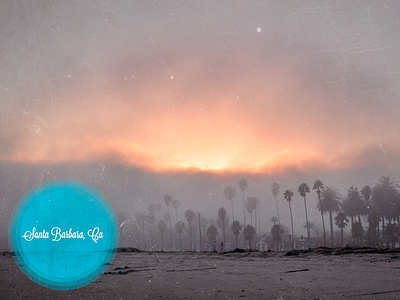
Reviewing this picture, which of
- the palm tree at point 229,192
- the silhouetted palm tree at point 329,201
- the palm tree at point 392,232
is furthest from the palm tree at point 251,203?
the palm tree at point 392,232

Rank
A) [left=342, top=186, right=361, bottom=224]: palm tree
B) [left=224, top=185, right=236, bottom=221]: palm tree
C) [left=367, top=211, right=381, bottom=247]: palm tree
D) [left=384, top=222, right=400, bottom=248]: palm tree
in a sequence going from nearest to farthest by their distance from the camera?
[left=384, top=222, right=400, bottom=248]: palm tree < [left=367, top=211, right=381, bottom=247]: palm tree < [left=342, top=186, right=361, bottom=224]: palm tree < [left=224, top=185, right=236, bottom=221]: palm tree

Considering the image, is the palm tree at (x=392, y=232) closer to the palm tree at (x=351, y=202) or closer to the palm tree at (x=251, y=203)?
the palm tree at (x=351, y=202)

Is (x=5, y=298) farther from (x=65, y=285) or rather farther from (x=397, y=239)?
(x=397, y=239)

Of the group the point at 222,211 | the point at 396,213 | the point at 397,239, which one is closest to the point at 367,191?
the point at 396,213

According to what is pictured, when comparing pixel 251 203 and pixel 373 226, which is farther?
pixel 251 203

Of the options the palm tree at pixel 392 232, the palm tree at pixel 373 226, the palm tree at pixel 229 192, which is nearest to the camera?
the palm tree at pixel 392 232

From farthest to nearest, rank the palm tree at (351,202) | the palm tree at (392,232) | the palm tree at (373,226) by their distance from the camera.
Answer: the palm tree at (351,202) → the palm tree at (373,226) → the palm tree at (392,232)

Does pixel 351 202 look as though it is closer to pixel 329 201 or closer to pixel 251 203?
Result: pixel 329 201

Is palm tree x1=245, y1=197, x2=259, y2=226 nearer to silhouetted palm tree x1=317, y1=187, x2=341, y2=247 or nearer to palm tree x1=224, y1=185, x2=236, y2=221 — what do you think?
palm tree x1=224, y1=185, x2=236, y2=221

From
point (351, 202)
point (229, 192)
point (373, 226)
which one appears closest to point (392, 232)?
point (373, 226)

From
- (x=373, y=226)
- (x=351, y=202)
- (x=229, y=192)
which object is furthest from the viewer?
(x=229, y=192)

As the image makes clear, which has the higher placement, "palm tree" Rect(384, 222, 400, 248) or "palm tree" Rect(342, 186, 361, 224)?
"palm tree" Rect(342, 186, 361, 224)

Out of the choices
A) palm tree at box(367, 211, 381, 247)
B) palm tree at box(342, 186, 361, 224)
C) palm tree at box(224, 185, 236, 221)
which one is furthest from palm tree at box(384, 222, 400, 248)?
palm tree at box(224, 185, 236, 221)

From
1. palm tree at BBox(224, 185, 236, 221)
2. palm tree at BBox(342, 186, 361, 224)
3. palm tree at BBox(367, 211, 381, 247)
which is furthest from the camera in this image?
palm tree at BBox(224, 185, 236, 221)
